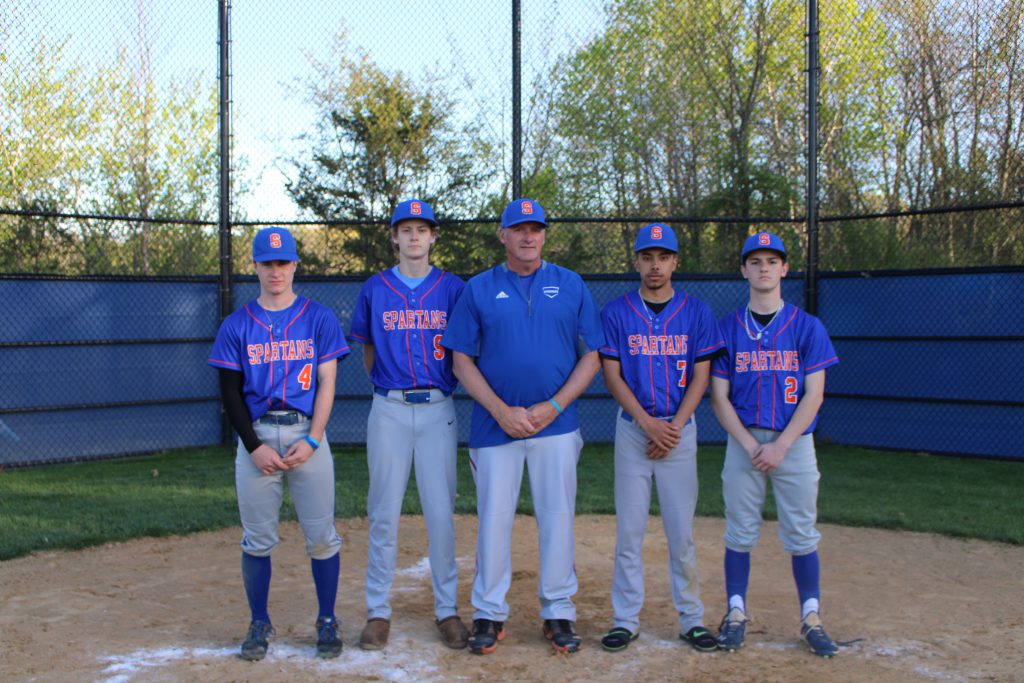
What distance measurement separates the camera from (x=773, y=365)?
4.16 metres

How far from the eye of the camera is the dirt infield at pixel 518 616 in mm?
3750

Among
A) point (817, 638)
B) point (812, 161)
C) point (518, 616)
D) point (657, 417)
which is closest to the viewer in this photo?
point (817, 638)

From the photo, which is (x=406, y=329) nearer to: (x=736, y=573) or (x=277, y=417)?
(x=277, y=417)

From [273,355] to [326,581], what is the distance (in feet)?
3.38

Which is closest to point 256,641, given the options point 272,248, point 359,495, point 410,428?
point 410,428

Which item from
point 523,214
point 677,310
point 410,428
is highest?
point 523,214

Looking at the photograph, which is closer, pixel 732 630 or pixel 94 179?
pixel 732 630

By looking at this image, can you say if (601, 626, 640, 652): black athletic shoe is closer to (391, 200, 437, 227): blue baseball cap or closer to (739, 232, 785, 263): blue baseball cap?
(739, 232, 785, 263): blue baseball cap

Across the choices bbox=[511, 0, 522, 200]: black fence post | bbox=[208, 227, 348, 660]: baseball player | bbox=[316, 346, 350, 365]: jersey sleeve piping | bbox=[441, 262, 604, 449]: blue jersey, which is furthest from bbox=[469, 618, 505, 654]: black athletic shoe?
bbox=[511, 0, 522, 200]: black fence post

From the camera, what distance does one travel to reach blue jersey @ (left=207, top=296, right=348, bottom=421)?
4020 millimetres

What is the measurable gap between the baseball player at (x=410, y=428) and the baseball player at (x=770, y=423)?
125cm

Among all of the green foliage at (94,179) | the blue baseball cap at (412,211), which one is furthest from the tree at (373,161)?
the blue baseball cap at (412,211)

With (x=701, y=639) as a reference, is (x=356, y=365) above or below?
above

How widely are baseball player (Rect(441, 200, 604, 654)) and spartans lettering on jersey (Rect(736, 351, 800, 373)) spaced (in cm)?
69
